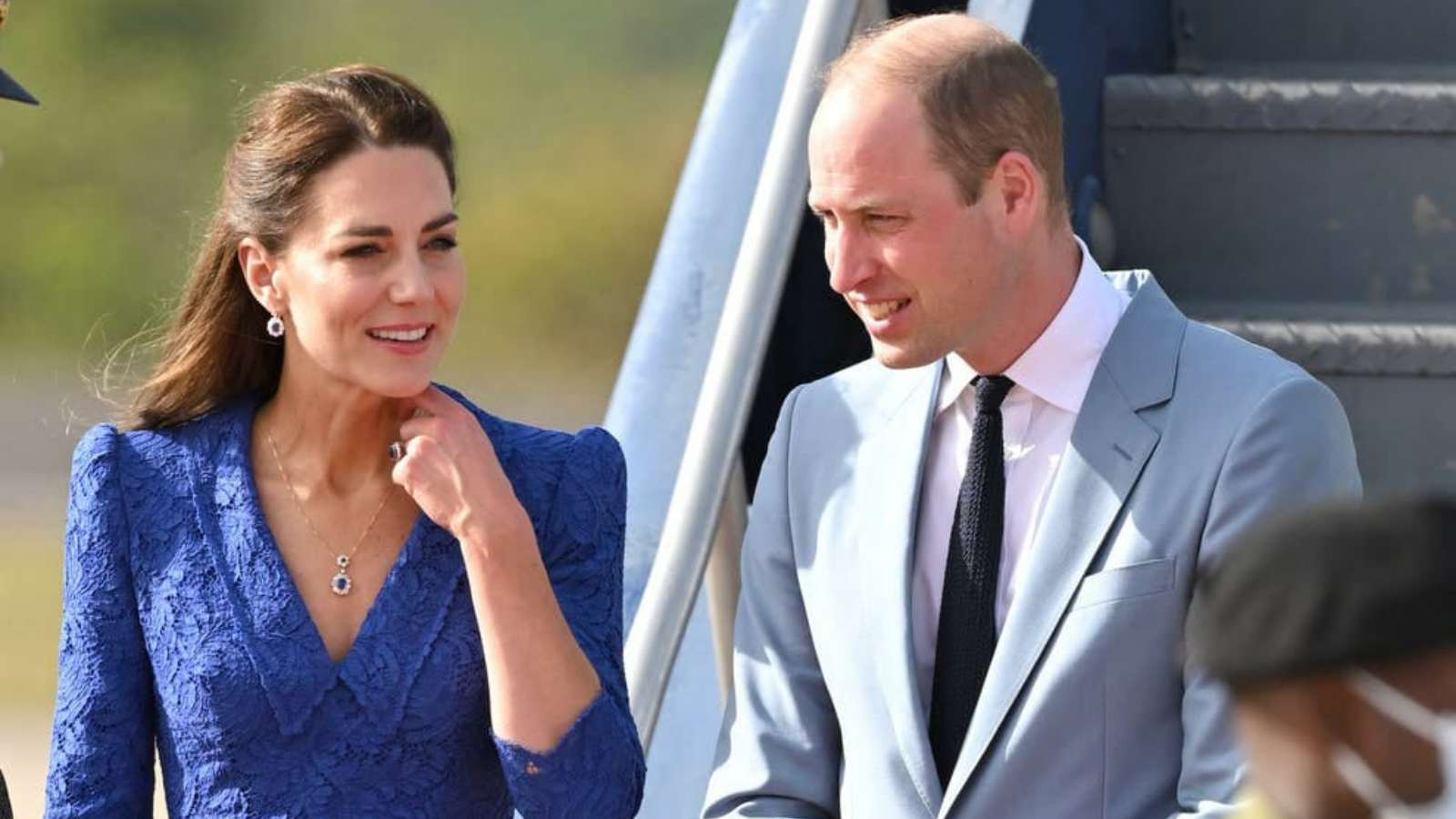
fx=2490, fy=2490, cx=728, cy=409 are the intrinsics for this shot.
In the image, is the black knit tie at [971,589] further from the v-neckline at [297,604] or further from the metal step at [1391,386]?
the metal step at [1391,386]

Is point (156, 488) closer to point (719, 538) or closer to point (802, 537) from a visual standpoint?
point (802, 537)

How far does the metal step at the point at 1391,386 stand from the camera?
2.65 meters

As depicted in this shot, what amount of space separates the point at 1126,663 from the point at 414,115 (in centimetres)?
72

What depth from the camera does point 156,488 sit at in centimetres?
206

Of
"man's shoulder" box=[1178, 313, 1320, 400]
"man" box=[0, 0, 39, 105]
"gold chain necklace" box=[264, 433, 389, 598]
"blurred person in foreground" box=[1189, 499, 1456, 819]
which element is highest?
"man" box=[0, 0, 39, 105]

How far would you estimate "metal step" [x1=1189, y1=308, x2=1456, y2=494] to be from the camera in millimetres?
2646

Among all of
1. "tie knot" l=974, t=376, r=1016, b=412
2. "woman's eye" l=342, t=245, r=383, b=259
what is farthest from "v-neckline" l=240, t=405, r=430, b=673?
"tie knot" l=974, t=376, r=1016, b=412

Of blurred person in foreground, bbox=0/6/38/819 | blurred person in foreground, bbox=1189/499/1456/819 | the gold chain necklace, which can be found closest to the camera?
blurred person in foreground, bbox=1189/499/1456/819

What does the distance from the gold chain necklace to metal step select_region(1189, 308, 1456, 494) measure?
1089mm

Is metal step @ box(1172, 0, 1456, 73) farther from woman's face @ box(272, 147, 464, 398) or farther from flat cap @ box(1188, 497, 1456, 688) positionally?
flat cap @ box(1188, 497, 1456, 688)

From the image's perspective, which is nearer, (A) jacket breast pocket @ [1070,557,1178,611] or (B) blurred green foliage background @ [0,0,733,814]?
(A) jacket breast pocket @ [1070,557,1178,611]

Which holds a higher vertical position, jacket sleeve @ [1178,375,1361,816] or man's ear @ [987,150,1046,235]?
man's ear @ [987,150,1046,235]

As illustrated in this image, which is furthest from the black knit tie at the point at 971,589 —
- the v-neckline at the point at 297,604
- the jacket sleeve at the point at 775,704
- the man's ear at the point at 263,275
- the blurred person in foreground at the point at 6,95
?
the blurred person in foreground at the point at 6,95

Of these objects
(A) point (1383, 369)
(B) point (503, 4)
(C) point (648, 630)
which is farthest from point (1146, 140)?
(B) point (503, 4)
